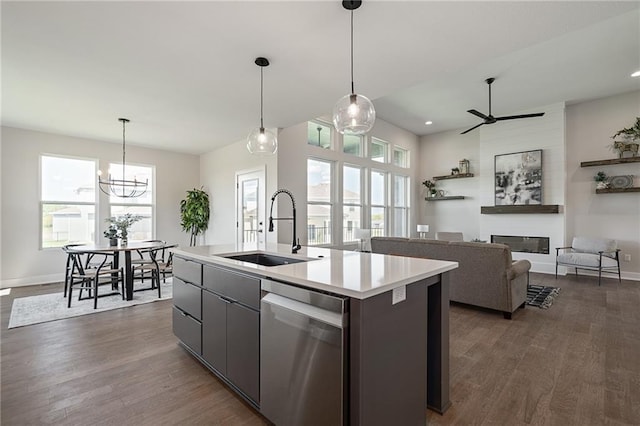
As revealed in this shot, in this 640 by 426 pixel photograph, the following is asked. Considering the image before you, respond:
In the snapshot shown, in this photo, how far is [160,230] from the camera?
22.0 feet

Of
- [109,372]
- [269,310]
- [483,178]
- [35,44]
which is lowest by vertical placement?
[109,372]

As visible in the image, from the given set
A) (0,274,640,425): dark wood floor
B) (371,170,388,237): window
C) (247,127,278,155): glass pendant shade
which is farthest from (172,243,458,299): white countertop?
(371,170,388,237): window

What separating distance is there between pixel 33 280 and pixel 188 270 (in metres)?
4.73

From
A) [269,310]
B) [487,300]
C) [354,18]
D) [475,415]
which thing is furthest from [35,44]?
[487,300]

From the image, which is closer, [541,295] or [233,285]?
[233,285]

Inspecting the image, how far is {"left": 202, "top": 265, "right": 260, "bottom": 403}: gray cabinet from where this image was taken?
1.83 meters

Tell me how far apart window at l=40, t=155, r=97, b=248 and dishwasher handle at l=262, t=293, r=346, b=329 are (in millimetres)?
5855

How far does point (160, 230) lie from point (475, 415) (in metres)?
6.75

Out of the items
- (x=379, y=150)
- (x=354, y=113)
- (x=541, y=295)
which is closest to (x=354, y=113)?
(x=354, y=113)

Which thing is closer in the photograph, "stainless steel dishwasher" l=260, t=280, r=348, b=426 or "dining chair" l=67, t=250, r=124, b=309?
"stainless steel dishwasher" l=260, t=280, r=348, b=426

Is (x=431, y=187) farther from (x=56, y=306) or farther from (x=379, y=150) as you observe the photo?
(x=56, y=306)

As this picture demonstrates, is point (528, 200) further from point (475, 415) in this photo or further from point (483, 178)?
Result: point (475, 415)

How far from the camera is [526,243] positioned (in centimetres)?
648

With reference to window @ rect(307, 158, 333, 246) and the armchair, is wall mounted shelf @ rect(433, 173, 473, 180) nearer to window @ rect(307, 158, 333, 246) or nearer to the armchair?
the armchair
